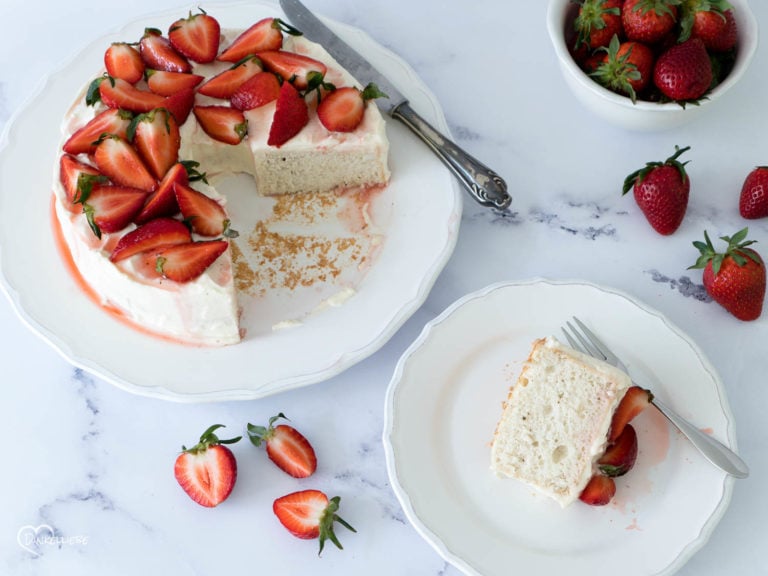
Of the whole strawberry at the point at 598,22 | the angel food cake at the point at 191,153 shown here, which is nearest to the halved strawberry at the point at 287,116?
the angel food cake at the point at 191,153

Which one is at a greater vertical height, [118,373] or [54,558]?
[118,373]

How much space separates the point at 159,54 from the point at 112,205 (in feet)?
1.86

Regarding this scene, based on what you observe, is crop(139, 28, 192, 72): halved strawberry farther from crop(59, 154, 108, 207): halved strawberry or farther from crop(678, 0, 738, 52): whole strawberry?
crop(678, 0, 738, 52): whole strawberry

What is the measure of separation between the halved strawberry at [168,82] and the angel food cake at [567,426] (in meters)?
1.31

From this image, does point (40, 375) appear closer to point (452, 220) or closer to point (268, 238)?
point (268, 238)

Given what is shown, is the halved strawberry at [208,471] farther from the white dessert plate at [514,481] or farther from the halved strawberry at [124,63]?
the halved strawberry at [124,63]

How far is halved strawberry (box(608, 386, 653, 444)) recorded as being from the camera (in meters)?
2.46

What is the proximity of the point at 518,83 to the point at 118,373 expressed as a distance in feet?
5.25

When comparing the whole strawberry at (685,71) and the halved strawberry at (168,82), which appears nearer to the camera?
the whole strawberry at (685,71)

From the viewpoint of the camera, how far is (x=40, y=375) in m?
2.81

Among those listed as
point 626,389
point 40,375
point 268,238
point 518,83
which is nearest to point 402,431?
point 626,389

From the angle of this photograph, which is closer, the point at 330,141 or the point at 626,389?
the point at 626,389

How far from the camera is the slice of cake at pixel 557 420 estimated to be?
95.5 inches

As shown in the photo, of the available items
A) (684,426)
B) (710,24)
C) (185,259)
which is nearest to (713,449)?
(684,426)
